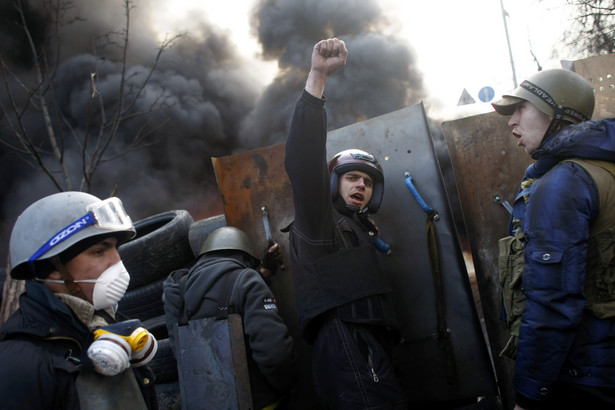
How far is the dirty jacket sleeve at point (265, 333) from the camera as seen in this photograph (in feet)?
9.64

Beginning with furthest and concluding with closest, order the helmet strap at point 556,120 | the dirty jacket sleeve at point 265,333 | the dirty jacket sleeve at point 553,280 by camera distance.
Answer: the dirty jacket sleeve at point 265,333 → the helmet strap at point 556,120 → the dirty jacket sleeve at point 553,280

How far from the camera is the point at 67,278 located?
1958mm

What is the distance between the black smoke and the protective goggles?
25.2ft

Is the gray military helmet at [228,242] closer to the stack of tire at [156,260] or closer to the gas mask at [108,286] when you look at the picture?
the stack of tire at [156,260]

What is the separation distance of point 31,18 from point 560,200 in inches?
414

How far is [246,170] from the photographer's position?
4.25 m

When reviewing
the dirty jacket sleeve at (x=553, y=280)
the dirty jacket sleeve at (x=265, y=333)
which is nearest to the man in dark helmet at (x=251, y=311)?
the dirty jacket sleeve at (x=265, y=333)

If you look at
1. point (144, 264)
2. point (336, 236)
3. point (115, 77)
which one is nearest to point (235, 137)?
point (115, 77)

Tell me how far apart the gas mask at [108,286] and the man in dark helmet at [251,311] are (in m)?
1.06

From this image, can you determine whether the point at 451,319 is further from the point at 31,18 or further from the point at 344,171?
the point at 31,18

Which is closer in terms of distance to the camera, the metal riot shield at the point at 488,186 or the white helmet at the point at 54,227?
the white helmet at the point at 54,227

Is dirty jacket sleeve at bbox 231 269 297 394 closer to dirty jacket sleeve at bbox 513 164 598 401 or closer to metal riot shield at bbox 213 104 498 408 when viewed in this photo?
metal riot shield at bbox 213 104 498 408

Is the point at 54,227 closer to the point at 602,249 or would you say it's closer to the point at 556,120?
the point at 602,249

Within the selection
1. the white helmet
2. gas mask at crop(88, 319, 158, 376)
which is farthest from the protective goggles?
gas mask at crop(88, 319, 158, 376)
